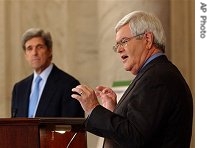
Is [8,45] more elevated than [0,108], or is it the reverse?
[8,45]

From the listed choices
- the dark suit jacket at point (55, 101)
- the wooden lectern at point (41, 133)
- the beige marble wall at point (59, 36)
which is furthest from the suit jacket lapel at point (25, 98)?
the beige marble wall at point (59, 36)

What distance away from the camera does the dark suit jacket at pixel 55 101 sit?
531cm

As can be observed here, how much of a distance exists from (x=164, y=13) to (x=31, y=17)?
164cm

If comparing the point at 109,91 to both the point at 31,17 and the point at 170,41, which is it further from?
the point at 31,17

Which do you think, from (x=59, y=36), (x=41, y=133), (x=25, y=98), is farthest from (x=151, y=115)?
(x=59, y=36)

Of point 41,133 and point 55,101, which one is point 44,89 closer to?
point 55,101

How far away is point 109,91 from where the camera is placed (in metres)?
3.83

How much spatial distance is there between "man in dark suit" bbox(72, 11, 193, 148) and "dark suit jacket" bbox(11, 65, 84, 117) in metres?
1.77

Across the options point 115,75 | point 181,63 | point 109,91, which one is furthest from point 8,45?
point 109,91

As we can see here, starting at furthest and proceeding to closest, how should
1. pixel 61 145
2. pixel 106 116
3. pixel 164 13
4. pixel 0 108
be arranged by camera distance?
pixel 0 108, pixel 164 13, pixel 61 145, pixel 106 116

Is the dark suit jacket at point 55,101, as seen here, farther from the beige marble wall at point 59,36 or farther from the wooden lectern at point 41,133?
the beige marble wall at point 59,36

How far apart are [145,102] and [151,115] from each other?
7 cm

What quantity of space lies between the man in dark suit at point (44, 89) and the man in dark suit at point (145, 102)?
70.6 inches

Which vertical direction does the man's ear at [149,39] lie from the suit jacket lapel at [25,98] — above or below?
above
